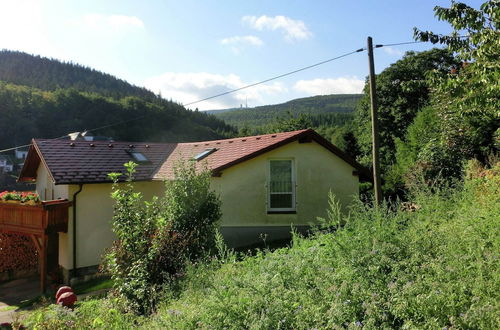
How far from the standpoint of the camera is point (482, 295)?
3.57 m

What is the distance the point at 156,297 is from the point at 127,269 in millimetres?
1390

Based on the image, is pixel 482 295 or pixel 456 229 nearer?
pixel 482 295

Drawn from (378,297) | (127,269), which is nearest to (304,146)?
(127,269)

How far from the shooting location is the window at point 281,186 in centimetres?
1391

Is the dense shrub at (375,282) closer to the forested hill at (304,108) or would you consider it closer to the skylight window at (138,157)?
the skylight window at (138,157)

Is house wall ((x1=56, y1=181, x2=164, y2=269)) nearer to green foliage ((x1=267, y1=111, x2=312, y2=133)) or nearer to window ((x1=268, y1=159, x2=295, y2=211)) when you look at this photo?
window ((x1=268, y1=159, x2=295, y2=211))

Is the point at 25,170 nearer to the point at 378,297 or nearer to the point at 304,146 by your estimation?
the point at 304,146

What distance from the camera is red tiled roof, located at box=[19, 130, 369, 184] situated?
1384 cm

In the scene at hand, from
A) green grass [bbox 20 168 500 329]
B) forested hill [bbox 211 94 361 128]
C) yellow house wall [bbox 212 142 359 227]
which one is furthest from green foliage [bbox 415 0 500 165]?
forested hill [bbox 211 94 361 128]

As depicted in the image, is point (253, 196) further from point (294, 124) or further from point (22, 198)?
point (294, 124)

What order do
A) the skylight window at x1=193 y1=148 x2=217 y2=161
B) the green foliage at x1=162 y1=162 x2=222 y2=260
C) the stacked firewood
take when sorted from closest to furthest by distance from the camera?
the green foliage at x1=162 y1=162 x2=222 y2=260
the skylight window at x1=193 y1=148 x2=217 y2=161
the stacked firewood

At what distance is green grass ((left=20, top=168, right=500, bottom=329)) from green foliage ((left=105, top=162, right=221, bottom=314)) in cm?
81

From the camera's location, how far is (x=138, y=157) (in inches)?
695

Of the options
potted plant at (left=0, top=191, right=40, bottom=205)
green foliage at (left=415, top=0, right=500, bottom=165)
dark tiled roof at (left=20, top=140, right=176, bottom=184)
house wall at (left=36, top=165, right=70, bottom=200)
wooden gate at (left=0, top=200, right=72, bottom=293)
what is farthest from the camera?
house wall at (left=36, top=165, right=70, bottom=200)
